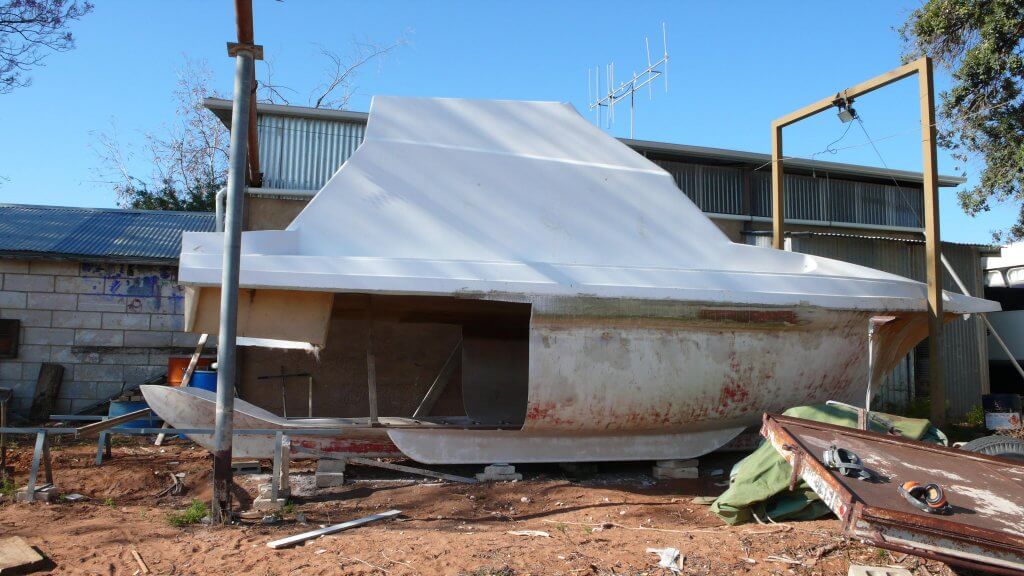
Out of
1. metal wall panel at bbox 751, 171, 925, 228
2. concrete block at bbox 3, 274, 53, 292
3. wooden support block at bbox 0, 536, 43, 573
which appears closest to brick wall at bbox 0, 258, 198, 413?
concrete block at bbox 3, 274, 53, 292

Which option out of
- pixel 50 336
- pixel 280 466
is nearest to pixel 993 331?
pixel 280 466

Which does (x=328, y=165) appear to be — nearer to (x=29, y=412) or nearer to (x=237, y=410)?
(x=237, y=410)

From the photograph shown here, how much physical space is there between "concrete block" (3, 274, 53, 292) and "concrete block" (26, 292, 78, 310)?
6 centimetres

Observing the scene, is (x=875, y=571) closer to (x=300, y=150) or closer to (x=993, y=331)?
(x=993, y=331)

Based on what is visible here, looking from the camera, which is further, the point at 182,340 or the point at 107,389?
the point at 182,340

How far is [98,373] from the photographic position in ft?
28.3

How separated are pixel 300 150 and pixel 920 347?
9.02 m

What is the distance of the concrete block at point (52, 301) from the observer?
340 inches

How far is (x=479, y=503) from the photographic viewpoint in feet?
15.9

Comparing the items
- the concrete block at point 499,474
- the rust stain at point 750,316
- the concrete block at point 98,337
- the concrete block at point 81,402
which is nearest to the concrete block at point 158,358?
the concrete block at point 98,337

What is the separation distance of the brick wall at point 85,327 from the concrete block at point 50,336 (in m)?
0.01

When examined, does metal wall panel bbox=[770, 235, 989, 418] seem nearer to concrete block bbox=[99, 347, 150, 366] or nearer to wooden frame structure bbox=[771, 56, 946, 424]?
wooden frame structure bbox=[771, 56, 946, 424]

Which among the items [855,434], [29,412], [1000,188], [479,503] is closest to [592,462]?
[479,503]

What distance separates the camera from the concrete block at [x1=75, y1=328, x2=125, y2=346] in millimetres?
8648
